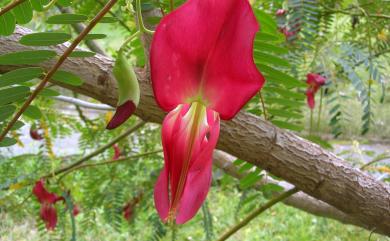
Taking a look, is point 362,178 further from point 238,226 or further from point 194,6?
point 194,6

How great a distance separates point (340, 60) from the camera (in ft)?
3.26

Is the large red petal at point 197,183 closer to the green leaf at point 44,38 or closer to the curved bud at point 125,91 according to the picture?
the curved bud at point 125,91

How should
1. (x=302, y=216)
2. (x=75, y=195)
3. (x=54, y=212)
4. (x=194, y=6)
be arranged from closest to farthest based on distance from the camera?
(x=194, y=6) < (x=54, y=212) < (x=75, y=195) < (x=302, y=216)

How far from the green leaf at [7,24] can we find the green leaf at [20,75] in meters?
0.04

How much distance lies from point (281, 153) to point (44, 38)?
1.12ft

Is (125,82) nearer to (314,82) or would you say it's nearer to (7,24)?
(7,24)

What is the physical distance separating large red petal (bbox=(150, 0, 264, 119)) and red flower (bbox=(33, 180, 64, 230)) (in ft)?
2.99

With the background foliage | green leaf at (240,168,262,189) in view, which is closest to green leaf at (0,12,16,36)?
the background foliage

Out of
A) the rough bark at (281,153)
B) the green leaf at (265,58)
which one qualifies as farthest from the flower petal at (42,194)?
the green leaf at (265,58)

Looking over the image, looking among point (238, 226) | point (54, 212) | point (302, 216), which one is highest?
point (238, 226)

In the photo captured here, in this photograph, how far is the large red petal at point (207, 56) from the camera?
256 mm

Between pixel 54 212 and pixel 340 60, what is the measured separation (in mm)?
707


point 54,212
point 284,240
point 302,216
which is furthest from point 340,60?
point 302,216

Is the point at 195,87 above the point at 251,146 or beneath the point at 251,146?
above
